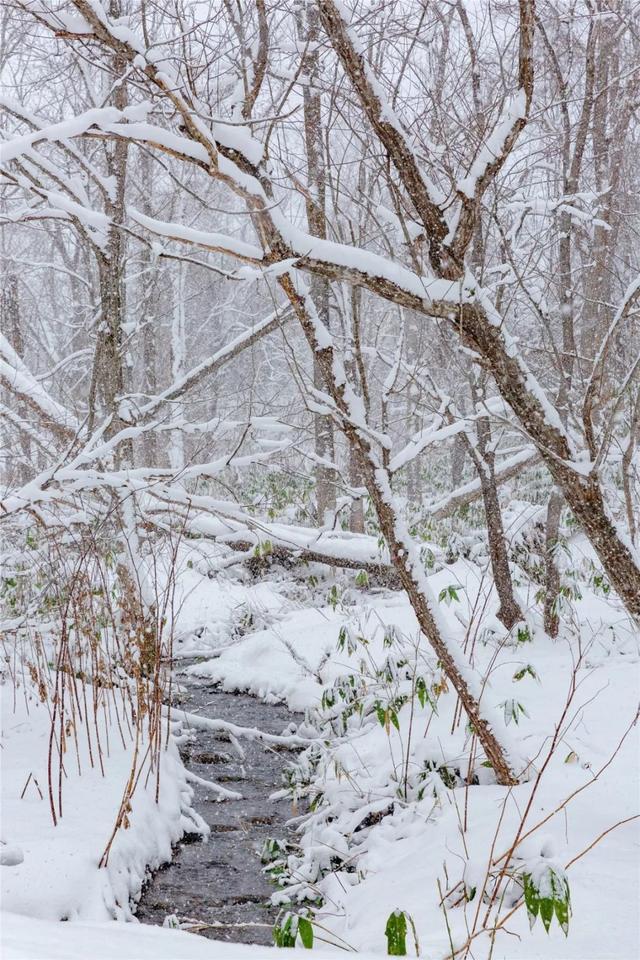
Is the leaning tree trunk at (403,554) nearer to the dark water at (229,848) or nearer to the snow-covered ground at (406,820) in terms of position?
the snow-covered ground at (406,820)

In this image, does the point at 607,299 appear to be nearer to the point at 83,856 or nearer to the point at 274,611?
the point at 274,611

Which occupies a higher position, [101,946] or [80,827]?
[101,946]

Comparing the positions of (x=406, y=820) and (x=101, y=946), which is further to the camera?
(x=406, y=820)

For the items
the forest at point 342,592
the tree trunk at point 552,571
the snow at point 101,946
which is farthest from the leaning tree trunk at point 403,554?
the tree trunk at point 552,571

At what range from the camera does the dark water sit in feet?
10.9

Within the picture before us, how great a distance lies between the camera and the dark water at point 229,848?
334 cm

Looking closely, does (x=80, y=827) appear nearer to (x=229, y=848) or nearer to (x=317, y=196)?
(x=229, y=848)

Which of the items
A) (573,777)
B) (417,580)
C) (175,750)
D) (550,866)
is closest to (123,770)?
(175,750)

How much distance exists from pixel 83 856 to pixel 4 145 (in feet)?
9.45

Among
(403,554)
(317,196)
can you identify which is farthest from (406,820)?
(317,196)

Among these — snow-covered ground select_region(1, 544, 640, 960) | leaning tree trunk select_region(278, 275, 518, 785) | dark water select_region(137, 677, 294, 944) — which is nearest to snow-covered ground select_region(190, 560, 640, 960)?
snow-covered ground select_region(1, 544, 640, 960)

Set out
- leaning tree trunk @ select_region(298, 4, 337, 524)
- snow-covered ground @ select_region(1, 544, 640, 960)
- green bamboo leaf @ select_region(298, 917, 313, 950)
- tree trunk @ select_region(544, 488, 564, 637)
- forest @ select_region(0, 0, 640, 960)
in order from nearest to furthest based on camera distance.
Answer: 1. green bamboo leaf @ select_region(298, 917, 313, 950)
2. snow-covered ground @ select_region(1, 544, 640, 960)
3. forest @ select_region(0, 0, 640, 960)
4. leaning tree trunk @ select_region(298, 4, 337, 524)
5. tree trunk @ select_region(544, 488, 564, 637)

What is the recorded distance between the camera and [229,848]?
398 cm

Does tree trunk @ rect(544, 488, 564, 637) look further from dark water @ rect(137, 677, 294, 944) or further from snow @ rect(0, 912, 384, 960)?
snow @ rect(0, 912, 384, 960)
